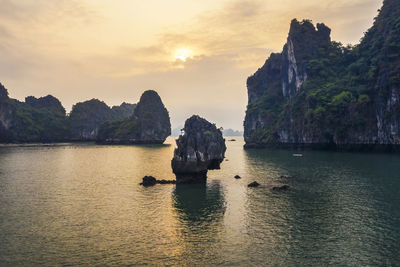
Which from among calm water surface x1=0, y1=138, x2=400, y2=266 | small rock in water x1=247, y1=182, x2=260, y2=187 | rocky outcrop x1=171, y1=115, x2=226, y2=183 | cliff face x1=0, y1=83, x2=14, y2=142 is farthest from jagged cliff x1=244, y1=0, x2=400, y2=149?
cliff face x1=0, y1=83, x2=14, y2=142

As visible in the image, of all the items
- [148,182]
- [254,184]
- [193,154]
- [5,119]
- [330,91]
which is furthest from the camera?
[5,119]

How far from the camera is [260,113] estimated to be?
168 m

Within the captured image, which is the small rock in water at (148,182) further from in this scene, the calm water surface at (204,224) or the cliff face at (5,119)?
the cliff face at (5,119)

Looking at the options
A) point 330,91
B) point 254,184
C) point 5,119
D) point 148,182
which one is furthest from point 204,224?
point 5,119

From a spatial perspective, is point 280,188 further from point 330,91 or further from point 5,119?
point 5,119

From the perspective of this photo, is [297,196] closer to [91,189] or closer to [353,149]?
[91,189]

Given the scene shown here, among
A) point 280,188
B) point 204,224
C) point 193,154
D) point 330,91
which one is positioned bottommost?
point 204,224

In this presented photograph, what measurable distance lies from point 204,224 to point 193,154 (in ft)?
69.8

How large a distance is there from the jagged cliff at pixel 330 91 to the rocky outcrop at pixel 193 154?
76368mm

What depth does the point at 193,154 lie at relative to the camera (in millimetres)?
49438

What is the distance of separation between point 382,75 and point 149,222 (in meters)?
107

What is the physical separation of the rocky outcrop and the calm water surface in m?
3.43

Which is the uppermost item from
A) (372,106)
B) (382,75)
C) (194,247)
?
(382,75)

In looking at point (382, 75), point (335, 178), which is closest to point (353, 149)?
point (382, 75)
